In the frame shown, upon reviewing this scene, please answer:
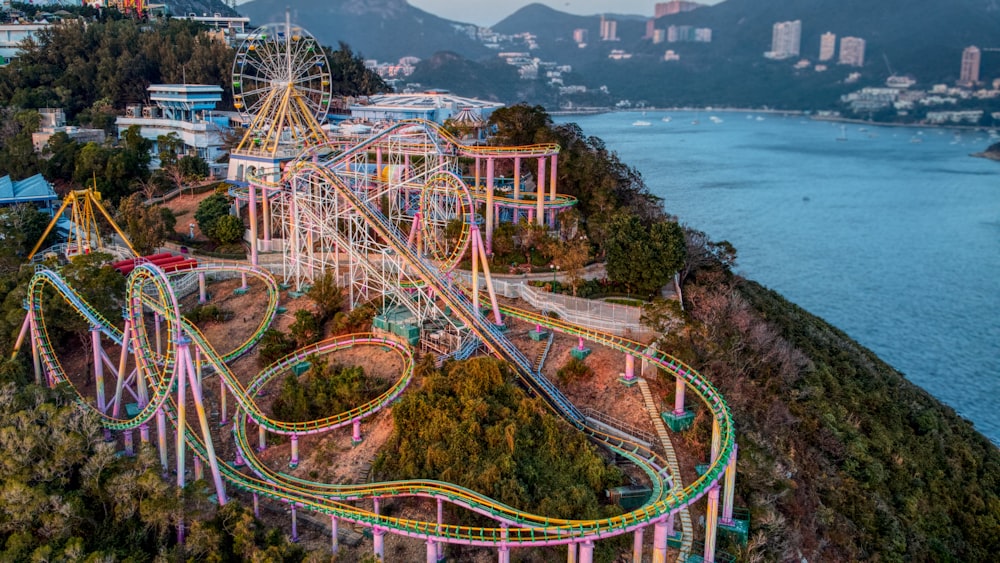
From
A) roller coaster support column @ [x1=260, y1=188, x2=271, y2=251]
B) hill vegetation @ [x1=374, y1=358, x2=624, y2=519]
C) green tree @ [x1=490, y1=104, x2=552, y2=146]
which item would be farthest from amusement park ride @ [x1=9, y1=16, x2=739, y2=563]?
green tree @ [x1=490, y1=104, x2=552, y2=146]

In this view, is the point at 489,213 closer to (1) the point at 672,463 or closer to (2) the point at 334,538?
(1) the point at 672,463

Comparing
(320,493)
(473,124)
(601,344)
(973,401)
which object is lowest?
(973,401)

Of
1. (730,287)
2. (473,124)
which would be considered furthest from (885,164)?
(730,287)

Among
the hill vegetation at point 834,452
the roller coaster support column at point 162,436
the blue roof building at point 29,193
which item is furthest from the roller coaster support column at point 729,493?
the blue roof building at point 29,193

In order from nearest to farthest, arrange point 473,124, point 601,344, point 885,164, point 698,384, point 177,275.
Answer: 1. point 698,384
2. point 601,344
3. point 177,275
4. point 473,124
5. point 885,164

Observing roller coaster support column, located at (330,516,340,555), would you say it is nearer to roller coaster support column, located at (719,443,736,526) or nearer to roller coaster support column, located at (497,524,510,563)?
roller coaster support column, located at (497,524,510,563)

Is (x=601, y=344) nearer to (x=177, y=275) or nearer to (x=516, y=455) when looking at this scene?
(x=516, y=455)

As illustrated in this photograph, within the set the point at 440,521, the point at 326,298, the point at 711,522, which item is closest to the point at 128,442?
the point at 326,298
